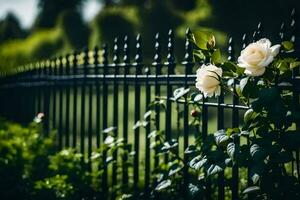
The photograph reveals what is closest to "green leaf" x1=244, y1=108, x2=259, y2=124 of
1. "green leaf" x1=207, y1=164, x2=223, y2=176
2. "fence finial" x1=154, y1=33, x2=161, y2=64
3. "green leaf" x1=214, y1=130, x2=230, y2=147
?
"green leaf" x1=214, y1=130, x2=230, y2=147

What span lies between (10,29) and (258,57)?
Result: 78.6m

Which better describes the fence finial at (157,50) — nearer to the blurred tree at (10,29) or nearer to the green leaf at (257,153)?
the green leaf at (257,153)

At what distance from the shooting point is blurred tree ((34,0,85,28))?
60250 millimetres

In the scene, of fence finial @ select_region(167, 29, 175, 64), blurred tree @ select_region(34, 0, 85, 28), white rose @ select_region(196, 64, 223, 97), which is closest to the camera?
white rose @ select_region(196, 64, 223, 97)

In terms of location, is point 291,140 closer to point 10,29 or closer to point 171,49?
point 171,49

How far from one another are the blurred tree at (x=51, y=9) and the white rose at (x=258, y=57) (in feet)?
195

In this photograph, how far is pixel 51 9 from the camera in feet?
204

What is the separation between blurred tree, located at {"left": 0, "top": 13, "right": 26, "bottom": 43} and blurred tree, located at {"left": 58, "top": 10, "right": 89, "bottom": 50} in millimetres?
32102

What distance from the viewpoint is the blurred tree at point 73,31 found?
3631cm

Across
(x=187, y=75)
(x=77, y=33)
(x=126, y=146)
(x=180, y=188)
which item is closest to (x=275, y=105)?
(x=187, y=75)

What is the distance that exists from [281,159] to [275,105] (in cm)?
28

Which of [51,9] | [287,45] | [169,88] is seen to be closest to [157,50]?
[169,88]

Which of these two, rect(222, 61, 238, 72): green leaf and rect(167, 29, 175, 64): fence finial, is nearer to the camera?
rect(222, 61, 238, 72): green leaf

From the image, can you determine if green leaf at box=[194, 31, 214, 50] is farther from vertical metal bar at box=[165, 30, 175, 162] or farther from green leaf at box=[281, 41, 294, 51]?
vertical metal bar at box=[165, 30, 175, 162]
